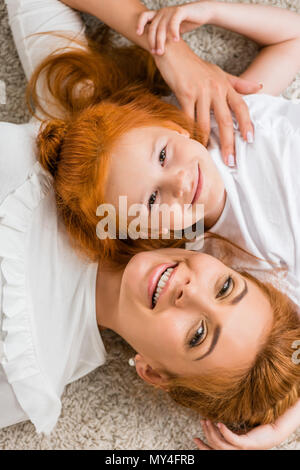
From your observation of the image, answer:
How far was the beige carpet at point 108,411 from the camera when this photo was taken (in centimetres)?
115

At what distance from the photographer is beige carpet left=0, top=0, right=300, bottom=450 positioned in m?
1.15

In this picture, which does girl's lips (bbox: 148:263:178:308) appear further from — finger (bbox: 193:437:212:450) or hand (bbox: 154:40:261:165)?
finger (bbox: 193:437:212:450)

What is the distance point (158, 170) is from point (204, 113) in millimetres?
217

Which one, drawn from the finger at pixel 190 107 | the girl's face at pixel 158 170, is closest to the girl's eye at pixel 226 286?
the girl's face at pixel 158 170

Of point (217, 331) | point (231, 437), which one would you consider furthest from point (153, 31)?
point (231, 437)

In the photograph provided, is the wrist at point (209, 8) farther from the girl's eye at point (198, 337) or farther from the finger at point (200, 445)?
the finger at point (200, 445)

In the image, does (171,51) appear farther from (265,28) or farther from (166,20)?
(265,28)

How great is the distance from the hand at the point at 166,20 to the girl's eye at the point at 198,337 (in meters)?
0.61

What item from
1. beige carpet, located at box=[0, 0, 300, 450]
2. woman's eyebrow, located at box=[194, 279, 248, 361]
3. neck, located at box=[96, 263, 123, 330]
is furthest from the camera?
beige carpet, located at box=[0, 0, 300, 450]

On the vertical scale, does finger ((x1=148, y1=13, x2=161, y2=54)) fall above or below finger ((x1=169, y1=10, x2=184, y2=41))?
below

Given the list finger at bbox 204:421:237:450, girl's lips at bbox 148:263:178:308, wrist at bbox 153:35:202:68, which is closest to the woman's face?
girl's lips at bbox 148:263:178:308

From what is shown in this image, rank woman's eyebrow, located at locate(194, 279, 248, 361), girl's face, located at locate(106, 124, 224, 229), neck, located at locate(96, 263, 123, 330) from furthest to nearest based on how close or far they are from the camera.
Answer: neck, located at locate(96, 263, 123, 330) < girl's face, located at locate(106, 124, 224, 229) < woman's eyebrow, located at locate(194, 279, 248, 361)

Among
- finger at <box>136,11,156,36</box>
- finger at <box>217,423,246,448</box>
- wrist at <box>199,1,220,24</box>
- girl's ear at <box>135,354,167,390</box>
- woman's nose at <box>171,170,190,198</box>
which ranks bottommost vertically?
finger at <box>217,423,246,448</box>

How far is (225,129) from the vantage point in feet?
3.36
